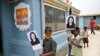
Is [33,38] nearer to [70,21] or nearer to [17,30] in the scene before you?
[70,21]

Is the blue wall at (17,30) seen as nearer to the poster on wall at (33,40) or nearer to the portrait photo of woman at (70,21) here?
the portrait photo of woman at (70,21)

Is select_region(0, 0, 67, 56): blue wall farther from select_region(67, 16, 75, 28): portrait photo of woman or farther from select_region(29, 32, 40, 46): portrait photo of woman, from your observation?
select_region(29, 32, 40, 46): portrait photo of woman

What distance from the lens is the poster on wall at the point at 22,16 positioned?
464 centimetres

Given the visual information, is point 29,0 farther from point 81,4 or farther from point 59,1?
point 81,4

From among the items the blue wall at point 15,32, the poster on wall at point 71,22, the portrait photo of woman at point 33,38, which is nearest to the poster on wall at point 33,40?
the portrait photo of woman at point 33,38

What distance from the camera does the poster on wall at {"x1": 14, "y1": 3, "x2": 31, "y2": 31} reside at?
4.64 metres

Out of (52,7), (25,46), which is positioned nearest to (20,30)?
(25,46)

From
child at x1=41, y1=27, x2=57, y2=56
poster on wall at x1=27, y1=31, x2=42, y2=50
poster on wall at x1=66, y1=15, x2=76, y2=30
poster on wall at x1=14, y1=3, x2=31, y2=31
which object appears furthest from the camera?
poster on wall at x1=14, y1=3, x2=31, y2=31

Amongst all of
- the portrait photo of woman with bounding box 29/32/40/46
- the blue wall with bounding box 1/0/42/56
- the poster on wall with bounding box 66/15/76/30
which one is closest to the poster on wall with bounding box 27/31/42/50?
the portrait photo of woman with bounding box 29/32/40/46

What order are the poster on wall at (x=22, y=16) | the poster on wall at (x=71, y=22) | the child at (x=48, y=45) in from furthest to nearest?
the poster on wall at (x=22, y=16) → the poster on wall at (x=71, y=22) → the child at (x=48, y=45)

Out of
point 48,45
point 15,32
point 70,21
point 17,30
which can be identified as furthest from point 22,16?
point 48,45

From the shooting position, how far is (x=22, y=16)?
4.75 m

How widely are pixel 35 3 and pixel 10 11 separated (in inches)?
37.7

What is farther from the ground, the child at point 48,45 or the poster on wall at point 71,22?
the poster on wall at point 71,22
